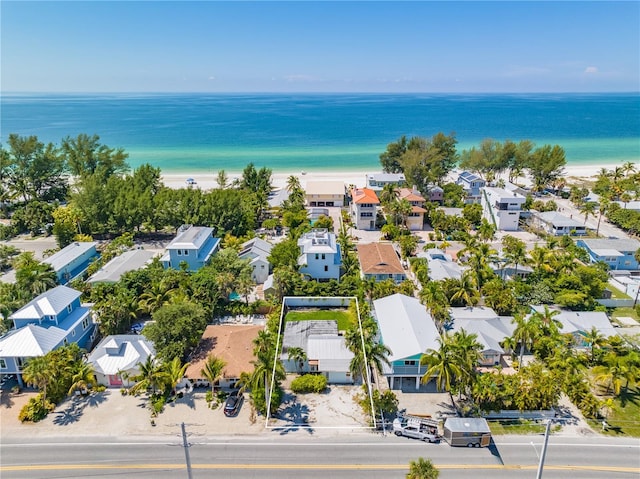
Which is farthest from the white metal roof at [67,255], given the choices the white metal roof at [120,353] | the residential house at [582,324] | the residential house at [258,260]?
the residential house at [582,324]

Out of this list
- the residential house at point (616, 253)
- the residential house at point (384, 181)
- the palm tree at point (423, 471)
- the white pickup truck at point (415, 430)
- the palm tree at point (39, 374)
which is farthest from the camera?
the residential house at point (384, 181)

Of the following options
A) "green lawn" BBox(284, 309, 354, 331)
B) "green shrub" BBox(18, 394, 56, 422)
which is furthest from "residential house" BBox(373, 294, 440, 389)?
"green shrub" BBox(18, 394, 56, 422)

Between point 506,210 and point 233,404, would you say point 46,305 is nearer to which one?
point 233,404

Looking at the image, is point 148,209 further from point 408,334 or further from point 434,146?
point 434,146

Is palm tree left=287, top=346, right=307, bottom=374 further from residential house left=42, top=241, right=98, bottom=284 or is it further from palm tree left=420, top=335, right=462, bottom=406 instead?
residential house left=42, top=241, right=98, bottom=284

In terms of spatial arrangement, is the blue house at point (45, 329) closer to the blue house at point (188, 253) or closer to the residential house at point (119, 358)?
the residential house at point (119, 358)

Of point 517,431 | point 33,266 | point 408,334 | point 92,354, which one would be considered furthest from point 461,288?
point 33,266
